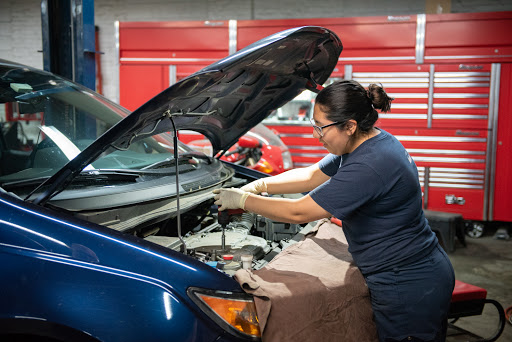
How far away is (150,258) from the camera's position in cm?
133

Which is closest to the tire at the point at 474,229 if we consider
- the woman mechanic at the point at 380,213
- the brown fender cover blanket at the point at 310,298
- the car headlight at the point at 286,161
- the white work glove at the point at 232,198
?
the car headlight at the point at 286,161

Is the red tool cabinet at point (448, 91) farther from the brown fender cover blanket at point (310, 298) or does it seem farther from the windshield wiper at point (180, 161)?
the brown fender cover blanket at point (310, 298)

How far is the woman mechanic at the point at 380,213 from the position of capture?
161 centimetres

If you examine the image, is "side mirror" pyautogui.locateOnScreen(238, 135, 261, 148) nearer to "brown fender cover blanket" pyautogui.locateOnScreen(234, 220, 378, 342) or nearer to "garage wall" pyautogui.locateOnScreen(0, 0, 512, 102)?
"brown fender cover blanket" pyautogui.locateOnScreen(234, 220, 378, 342)

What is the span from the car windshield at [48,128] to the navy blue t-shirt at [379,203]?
96cm

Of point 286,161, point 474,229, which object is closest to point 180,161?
point 286,161

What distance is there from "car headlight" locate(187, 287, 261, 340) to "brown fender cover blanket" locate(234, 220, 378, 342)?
26 millimetres

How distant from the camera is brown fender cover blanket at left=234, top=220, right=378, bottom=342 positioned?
1.39 meters

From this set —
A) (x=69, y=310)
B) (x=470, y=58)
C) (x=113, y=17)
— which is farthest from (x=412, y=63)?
(x=113, y=17)

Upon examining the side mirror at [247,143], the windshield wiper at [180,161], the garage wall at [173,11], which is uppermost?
the garage wall at [173,11]

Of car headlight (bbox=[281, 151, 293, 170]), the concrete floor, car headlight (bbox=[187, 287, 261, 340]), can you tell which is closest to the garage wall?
car headlight (bbox=[281, 151, 293, 170])

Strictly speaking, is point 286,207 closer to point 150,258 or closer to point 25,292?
point 150,258

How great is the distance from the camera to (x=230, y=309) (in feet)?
4.47

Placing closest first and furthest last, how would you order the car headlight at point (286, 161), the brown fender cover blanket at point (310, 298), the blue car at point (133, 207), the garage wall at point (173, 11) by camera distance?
the blue car at point (133, 207)
the brown fender cover blanket at point (310, 298)
the car headlight at point (286, 161)
the garage wall at point (173, 11)
